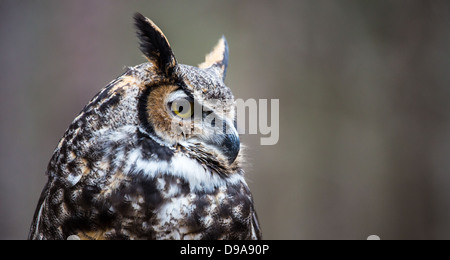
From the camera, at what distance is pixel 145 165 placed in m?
0.95

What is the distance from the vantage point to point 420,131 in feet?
9.32

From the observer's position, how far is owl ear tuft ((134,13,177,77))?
0.97m

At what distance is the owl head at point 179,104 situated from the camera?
960 millimetres

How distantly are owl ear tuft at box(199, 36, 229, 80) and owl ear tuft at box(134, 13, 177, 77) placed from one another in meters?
0.32

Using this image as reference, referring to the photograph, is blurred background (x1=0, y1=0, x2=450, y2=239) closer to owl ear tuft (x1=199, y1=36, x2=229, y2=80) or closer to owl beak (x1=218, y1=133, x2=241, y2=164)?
owl ear tuft (x1=199, y1=36, x2=229, y2=80)

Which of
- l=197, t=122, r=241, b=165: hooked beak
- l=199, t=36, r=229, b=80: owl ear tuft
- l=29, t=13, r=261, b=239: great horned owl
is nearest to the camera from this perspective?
l=29, t=13, r=261, b=239: great horned owl

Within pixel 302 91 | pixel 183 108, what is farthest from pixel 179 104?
pixel 302 91

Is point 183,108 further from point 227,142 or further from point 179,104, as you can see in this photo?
point 227,142

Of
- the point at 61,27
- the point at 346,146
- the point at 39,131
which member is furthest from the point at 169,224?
the point at 346,146

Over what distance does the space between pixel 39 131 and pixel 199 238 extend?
7.33ft

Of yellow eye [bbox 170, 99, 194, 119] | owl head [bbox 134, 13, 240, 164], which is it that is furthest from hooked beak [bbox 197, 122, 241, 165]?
yellow eye [bbox 170, 99, 194, 119]

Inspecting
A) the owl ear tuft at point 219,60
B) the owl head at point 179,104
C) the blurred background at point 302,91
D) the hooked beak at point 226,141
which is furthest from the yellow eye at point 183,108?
the blurred background at point 302,91

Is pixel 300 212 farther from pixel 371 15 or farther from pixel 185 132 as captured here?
pixel 185 132

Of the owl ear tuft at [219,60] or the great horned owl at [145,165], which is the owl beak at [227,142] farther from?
the owl ear tuft at [219,60]
